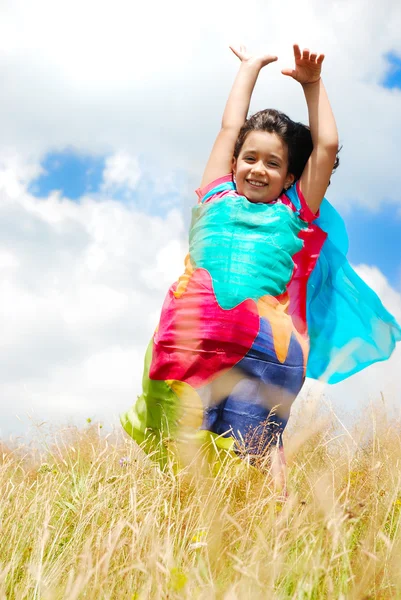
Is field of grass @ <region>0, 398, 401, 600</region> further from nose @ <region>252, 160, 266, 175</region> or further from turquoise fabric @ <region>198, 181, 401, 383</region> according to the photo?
nose @ <region>252, 160, 266, 175</region>

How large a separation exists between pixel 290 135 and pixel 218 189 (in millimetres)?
392

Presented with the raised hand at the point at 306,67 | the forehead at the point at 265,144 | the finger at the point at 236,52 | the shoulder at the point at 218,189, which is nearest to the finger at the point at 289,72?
the raised hand at the point at 306,67

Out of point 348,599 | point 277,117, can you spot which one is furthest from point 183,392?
point 277,117

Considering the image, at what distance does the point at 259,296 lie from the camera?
102 inches

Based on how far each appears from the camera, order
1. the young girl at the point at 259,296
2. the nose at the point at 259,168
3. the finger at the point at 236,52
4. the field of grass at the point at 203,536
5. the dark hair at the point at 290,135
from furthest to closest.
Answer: the finger at the point at 236,52
the dark hair at the point at 290,135
the nose at the point at 259,168
the young girl at the point at 259,296
the field of grass at the point at 203,536

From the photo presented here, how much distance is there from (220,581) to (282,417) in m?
0.91

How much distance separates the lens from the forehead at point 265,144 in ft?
9.39

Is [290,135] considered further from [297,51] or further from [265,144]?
[297,51]

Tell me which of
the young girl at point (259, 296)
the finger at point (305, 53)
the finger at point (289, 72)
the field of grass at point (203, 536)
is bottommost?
the field of grass at point (203, 536)

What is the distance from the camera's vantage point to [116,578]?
1.81 metres

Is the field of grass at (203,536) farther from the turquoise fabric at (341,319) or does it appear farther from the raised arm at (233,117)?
the raised arm at (233,117)

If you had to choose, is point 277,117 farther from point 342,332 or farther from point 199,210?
point 342,332

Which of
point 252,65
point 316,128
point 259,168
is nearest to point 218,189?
point 259,168

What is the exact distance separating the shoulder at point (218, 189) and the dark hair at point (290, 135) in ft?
0.51
